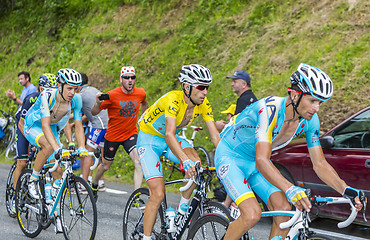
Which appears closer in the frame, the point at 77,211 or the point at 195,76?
the point at 195,76

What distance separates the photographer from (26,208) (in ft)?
22.9

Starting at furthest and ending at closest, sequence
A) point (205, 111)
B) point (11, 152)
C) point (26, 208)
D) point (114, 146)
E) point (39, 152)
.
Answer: point (11, 152), point (114, 146), point (26, 208), point (39, 152), point (205, 111)

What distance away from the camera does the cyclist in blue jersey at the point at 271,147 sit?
384 cm

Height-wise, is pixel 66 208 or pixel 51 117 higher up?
pixel 51 117

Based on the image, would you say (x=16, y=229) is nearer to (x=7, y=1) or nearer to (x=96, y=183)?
(x=96, y=183)

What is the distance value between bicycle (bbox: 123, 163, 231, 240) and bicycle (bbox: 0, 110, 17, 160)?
1019cm

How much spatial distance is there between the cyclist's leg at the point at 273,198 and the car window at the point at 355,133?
2.66 metres

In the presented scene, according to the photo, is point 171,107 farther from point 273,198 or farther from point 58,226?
point 58,226

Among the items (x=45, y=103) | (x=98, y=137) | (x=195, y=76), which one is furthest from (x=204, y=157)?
(x=195, y=76)

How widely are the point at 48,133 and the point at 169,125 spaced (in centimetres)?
190

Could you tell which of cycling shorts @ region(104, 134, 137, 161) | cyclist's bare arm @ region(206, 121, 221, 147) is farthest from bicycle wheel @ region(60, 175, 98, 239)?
cycling shorts @ region(104, 134, 137, 161)

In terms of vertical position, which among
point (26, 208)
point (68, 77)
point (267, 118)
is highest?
point (68, 77)

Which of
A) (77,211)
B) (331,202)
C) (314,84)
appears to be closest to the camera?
(331,202)

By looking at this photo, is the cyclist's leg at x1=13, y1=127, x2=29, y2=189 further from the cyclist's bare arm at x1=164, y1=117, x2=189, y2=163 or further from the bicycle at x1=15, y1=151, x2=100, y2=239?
the cyclist's bare arm at x1=164, y1=117, x2=189, y2=163
